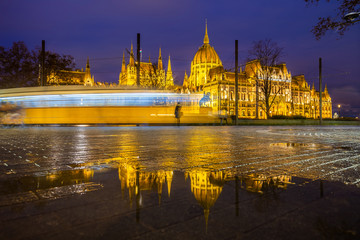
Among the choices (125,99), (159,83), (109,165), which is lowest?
(109,165)

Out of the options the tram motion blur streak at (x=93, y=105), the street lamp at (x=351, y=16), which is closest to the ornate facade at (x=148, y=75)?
the tram motion blur streak at (x=93, y=105)

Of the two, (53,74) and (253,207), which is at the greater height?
(53,74)

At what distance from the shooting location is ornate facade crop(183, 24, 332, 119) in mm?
96562

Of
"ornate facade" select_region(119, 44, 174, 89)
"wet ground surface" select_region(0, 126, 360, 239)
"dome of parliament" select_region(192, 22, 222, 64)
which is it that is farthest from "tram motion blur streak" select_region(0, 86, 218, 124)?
"dome of parliament" select_region(192, 22, 222, 64)

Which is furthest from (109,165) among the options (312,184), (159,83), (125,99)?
(159,83)

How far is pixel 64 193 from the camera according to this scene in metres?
2.40

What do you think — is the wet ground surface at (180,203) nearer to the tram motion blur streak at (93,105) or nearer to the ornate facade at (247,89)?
the tram motion blur streak at (93,105)

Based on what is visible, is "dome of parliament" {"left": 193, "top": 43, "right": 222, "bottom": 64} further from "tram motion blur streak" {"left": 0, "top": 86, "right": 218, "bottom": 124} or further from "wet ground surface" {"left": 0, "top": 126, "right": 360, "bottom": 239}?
"wet ground surface" {"left": 0, "top": 126, "right": 360, "bottom": 239}

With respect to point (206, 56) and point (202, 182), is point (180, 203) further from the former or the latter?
point (206, 56)

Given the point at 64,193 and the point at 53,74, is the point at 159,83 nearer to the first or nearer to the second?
the point at 53,74

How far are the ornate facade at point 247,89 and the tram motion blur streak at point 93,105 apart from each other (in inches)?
2304

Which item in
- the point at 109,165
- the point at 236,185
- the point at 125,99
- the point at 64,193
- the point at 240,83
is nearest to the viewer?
the point at 64,193

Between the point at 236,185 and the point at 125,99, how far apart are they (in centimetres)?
2301

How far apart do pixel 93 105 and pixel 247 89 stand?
88265mm
